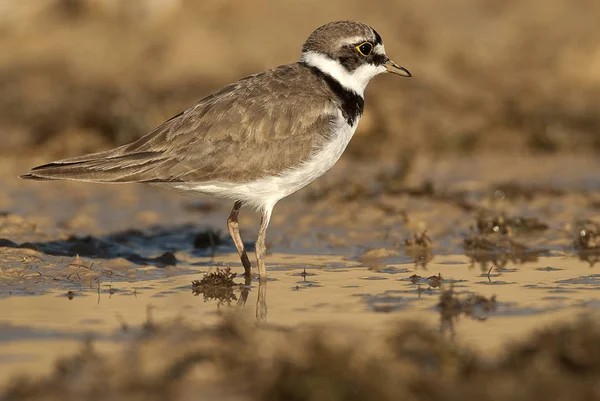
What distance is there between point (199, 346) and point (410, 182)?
6825 mm

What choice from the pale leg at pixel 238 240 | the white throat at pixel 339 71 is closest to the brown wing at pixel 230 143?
the white throat at pixel 339 71

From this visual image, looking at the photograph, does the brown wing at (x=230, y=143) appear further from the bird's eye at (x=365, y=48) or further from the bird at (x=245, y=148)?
the bird's eye at (x=365, y=48)

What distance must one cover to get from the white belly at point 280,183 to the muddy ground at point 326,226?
66cm

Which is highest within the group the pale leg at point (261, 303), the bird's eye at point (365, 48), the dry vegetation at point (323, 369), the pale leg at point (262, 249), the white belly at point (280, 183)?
the bird's eye at point (365, 48)

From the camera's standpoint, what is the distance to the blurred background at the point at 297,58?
1438 centimetres

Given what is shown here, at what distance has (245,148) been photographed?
27.0ft

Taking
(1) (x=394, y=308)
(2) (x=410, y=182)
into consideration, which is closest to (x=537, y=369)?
(1) (x=394, y=308)

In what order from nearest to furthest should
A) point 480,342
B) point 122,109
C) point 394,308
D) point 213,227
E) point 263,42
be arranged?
point 480,342, point 394,308, point 213,227, point 122,109, point 263,42

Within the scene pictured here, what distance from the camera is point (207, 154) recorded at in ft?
26.8

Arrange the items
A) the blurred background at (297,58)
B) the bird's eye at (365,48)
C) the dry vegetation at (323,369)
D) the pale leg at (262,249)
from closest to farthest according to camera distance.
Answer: the dry vegetation at (323,369) < the pale leg at (262,249) < the bird's eye at (365,48) < the blurred background at (297,58)

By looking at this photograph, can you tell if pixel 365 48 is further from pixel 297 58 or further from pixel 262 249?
pixel 297 58

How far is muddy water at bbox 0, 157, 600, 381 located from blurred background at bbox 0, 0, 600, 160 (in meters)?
1.04

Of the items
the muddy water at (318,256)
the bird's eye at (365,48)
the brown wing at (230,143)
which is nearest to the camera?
the muddy water at (318,256)

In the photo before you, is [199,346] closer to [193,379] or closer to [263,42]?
[193,379]
